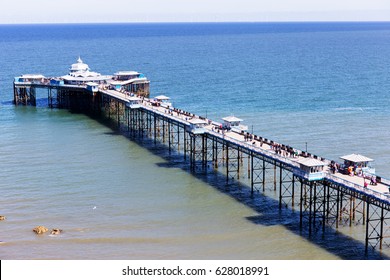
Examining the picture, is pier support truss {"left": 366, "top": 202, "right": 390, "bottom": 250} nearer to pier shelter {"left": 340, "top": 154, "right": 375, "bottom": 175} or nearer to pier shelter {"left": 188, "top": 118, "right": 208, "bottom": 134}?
pier shelter {"left": 340, "top": 154, "right": 375, "bottom": 175}

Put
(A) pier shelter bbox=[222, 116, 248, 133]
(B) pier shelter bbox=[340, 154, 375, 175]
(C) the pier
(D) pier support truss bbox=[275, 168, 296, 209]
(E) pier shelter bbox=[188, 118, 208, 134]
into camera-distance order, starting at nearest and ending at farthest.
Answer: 1. (C) the pier
2. (B) pier shelter bbox=[340, 154, 375, 175]
3. (D) pier support truss bbox=[275, 168, 296, 209]
4. (E) pier shelter bbox=[188, 118, 208, 134]
5. (A) pier shelter bbox=[222, 116, 248, 133]

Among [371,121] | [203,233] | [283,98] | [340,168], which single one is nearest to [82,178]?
[203,233]

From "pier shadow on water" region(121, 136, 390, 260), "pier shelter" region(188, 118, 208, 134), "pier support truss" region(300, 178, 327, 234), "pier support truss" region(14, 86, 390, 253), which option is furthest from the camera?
"pier shelter" region(188, 118, 208, 134)

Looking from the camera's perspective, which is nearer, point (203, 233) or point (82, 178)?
point (203, 233)

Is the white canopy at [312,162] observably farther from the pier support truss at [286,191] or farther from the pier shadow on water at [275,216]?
the pier shadow on water at [275,216]

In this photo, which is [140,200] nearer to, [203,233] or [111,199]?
[111,199]

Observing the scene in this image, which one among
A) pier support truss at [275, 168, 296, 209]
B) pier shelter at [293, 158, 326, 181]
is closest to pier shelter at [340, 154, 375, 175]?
pier shelter at [293, 158, 326, 181]

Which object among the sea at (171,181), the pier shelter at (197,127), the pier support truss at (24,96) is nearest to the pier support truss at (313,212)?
the sea at (171,181)

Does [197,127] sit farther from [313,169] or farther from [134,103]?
[313,169]
